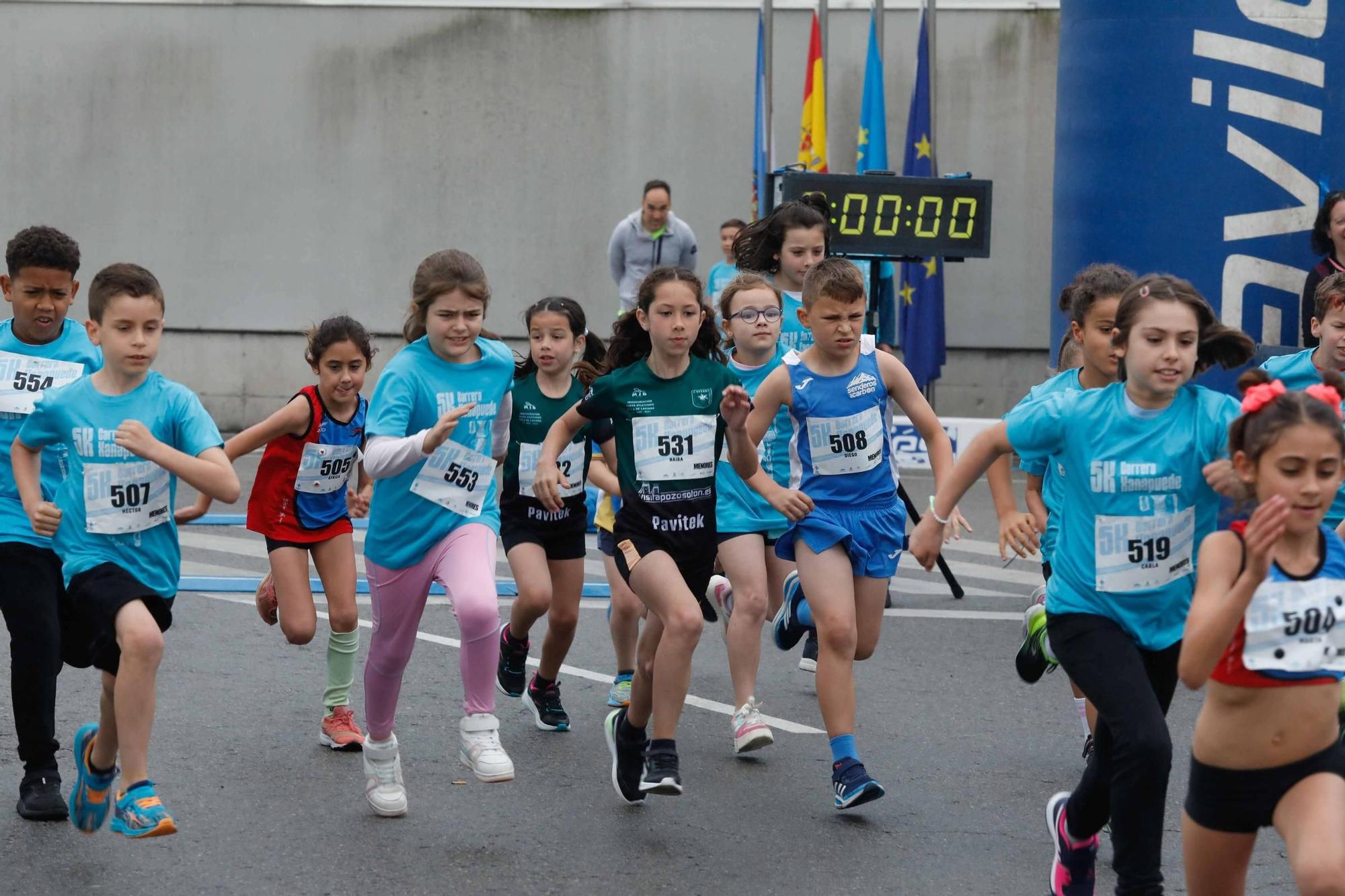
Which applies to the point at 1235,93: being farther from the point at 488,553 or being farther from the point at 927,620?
the point at 488,553

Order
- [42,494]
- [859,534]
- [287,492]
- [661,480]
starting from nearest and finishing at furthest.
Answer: [42,494] < [661,480] < [859,534] < [287,492]

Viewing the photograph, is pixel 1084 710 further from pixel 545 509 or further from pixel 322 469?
pixel 322 469

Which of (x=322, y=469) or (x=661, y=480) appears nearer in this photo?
(x=661, y=480)

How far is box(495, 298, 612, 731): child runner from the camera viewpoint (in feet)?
22.7

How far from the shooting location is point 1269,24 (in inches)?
401

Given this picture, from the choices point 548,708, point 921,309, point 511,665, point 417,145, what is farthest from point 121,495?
point 417,145

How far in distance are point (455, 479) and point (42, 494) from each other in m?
1.30

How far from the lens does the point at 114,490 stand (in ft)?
16.7

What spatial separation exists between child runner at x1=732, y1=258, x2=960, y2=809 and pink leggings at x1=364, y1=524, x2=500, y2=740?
0.92 m

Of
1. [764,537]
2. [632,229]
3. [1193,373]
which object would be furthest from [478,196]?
[1193,373]

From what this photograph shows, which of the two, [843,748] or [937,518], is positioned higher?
[937,518]

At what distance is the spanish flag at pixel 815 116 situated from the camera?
49.9 feet

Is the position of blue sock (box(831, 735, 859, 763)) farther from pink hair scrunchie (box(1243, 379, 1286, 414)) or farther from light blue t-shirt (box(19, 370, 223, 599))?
pink hair scrunchie (box(1243, 379, 1286, 414))

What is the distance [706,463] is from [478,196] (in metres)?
12.6
